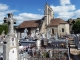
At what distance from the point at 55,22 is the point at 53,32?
3.04m

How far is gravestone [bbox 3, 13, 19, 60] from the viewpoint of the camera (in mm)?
7520

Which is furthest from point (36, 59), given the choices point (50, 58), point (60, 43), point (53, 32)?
point (53, 32)

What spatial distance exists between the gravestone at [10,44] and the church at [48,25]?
114 ft

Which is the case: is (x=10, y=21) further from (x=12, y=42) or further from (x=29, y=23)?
(x=29, y=23)

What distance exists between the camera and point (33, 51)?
1148 centimetres

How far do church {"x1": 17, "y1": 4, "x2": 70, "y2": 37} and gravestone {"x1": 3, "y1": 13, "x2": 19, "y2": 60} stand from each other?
3470 cm

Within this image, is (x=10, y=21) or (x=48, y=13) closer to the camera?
(x=10, y=21)

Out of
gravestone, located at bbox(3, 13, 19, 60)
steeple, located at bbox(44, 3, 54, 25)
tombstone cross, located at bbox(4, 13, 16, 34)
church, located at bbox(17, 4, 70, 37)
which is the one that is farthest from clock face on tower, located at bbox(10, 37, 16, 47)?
steeple, located at bbox(44, 3, 54, 25)

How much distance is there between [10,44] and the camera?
7.61 m

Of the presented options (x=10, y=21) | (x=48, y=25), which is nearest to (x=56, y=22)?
(x=48, y=25)

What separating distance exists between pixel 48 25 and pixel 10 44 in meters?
37.7

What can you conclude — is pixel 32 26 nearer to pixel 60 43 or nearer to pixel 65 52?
pixel 60 43

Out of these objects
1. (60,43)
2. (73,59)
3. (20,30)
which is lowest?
(73,59)

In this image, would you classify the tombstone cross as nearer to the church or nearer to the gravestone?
the gravestone
